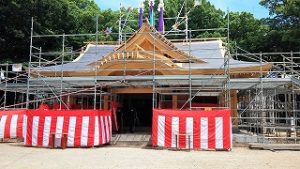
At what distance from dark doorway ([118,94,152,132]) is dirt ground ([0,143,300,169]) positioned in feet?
17.3

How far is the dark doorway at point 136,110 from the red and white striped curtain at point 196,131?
4.80 metres

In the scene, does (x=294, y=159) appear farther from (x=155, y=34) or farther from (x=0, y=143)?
(x=0, y=143)

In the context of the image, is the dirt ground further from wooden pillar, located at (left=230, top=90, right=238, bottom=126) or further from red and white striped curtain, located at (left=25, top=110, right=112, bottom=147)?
wooden pillar, located at (left=230, top=90, right=238, bottom=126)

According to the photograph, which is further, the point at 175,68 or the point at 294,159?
the point at 175,68

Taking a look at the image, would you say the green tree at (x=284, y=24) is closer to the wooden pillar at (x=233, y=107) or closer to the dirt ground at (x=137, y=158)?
the wooden pillar at (x=233, y=107)

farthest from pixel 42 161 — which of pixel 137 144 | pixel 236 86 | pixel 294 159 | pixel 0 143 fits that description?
pixel 236 86

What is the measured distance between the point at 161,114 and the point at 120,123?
531 centimetres

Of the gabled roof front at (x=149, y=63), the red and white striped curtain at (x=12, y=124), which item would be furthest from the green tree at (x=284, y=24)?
the red and white striped curtain at (x=12, y=124)

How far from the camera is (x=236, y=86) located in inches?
701

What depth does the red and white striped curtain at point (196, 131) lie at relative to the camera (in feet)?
49.4

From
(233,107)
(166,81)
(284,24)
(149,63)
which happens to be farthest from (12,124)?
(284,24)

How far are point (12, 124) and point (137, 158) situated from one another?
8551 mm

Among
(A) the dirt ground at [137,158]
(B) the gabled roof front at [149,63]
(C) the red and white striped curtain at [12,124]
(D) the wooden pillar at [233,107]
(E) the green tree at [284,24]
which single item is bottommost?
(A) the dirt ground at [137,158]

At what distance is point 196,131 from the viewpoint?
15.2 meters
